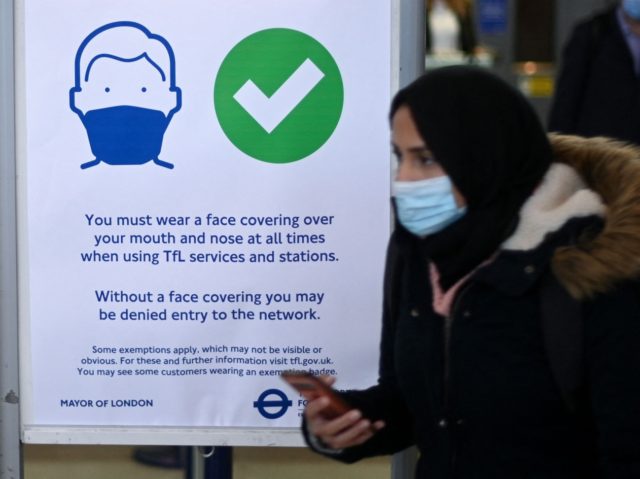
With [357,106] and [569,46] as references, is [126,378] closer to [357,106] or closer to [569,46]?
[357,106]

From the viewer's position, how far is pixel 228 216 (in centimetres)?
300

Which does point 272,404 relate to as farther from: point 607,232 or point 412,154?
point 607,232

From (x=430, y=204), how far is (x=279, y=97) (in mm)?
959

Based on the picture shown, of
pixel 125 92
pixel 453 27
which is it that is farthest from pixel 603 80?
pixel 453 27

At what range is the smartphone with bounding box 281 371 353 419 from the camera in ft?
7.13

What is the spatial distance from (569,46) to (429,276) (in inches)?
86.1

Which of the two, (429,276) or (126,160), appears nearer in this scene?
(429,276)

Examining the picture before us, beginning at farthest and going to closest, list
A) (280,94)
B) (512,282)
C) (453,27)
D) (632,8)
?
(453,27), (632,8), (280,94), (512,282)

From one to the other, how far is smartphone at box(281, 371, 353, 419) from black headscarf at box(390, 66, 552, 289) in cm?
32

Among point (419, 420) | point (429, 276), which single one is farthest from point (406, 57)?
point (419, 420)

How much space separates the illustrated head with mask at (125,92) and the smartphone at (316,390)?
996 mm

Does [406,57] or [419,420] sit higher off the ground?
[406,57]

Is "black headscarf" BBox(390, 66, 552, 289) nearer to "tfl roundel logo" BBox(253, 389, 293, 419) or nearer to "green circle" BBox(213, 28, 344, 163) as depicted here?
"green circle" BBox(213, 28, 344, 163)

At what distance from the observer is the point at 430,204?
2.12 meters
